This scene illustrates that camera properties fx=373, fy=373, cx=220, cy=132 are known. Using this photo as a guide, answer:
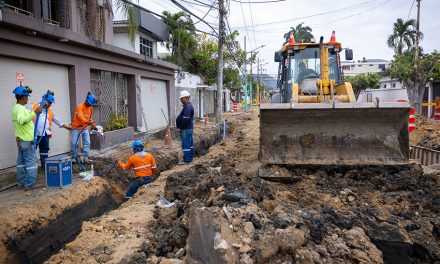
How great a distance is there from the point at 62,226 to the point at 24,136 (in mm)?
1836

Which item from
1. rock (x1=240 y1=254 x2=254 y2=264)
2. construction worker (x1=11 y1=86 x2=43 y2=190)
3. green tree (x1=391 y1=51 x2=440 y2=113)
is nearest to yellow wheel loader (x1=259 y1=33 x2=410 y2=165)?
rock (x1=240 y1=254 x2=254 y2=264)

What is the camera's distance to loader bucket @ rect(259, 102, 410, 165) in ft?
22.6

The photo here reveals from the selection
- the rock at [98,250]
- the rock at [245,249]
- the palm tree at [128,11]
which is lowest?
the rock at [98,250]

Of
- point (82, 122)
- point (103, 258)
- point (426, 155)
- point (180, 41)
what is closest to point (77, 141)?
point (82, 122)

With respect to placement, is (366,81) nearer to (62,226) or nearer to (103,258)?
(62,226)

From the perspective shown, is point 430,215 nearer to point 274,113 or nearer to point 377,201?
point 377,201

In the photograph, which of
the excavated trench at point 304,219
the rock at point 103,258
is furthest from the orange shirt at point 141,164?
the rock at point 103,258

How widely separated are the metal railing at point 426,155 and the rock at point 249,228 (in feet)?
21.7

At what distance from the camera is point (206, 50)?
3044 centimetres

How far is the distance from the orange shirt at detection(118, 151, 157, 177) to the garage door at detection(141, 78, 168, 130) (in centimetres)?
944

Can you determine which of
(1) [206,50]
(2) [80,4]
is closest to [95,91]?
(2) [80,4]

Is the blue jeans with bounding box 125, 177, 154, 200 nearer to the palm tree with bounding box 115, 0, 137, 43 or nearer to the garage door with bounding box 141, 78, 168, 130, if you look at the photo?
the palm tree with bounding box 115, 0, 137, 43

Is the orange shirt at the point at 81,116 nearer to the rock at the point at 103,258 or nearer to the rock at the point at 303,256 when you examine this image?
the rock at the point at 103,258

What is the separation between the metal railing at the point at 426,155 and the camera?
344 inches
